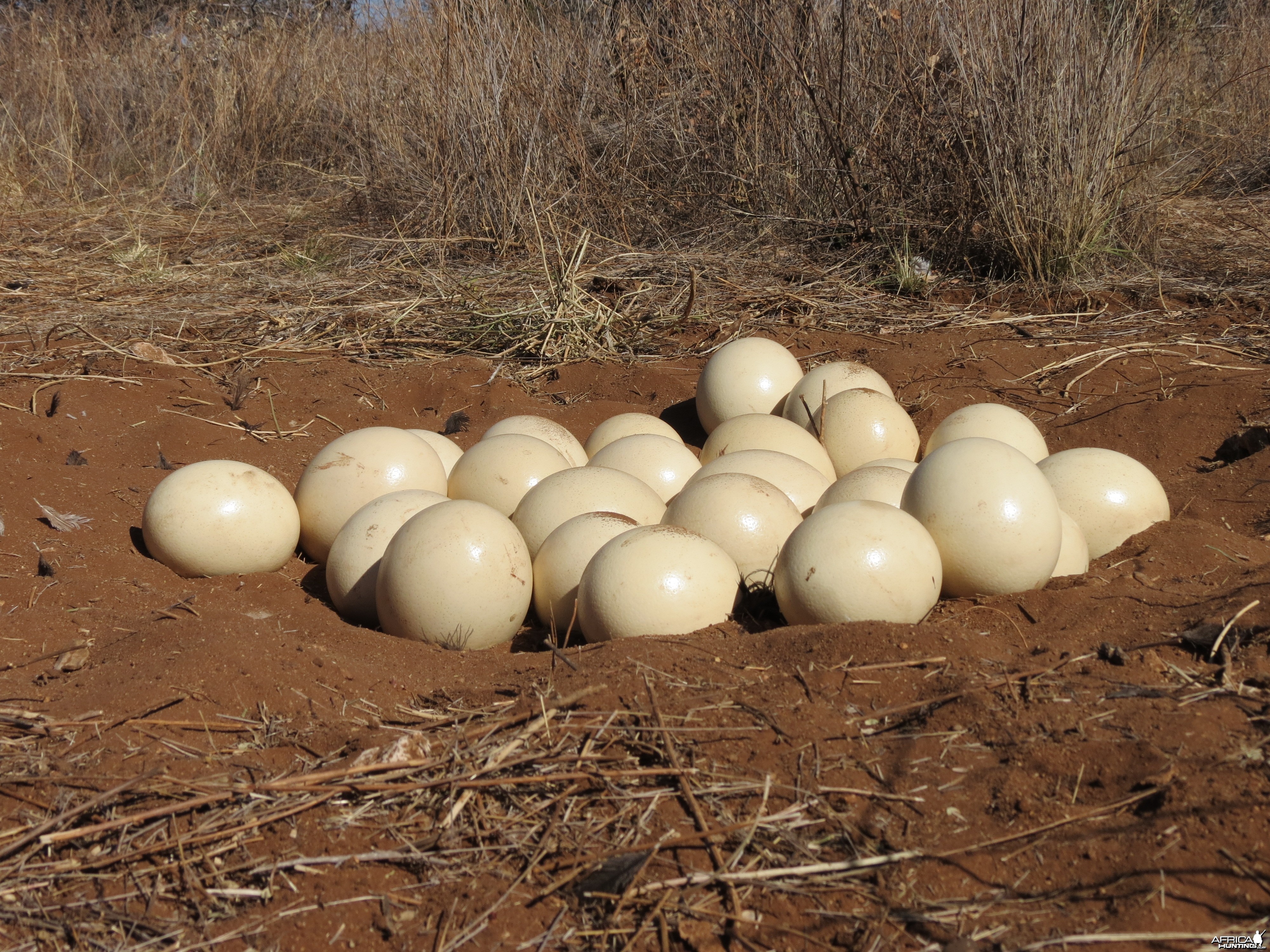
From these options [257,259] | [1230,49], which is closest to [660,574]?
[257,259]

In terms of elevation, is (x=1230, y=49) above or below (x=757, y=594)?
above

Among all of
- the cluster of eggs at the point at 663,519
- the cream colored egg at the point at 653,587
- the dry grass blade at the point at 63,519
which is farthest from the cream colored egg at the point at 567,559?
the dry grass blade at the point at 63,519

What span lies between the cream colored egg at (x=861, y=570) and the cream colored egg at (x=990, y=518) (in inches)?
5.9

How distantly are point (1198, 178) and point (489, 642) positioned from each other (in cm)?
543

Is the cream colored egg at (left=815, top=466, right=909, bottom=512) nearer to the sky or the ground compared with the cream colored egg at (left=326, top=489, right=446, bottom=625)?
nearer to the sky

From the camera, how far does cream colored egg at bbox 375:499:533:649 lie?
317 centimetres

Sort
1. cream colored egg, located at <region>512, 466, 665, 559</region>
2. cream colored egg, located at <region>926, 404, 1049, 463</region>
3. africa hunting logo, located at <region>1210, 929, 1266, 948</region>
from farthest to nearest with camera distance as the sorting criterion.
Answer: cream colored egg, located at <region>926, 404, 1049, 463</region>
cream colored egg, located at <region>512, 466, 665, 559</region>
africa hunting logo, located at <region>1210, 929, 1266, 948</region>

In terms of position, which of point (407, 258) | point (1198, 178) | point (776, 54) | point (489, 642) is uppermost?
point (776, 54)

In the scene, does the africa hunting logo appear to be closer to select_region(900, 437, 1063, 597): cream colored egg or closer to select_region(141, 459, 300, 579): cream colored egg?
select_region(900, 437, 1063, 597): cream colored egg

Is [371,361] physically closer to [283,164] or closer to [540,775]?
[540,775]

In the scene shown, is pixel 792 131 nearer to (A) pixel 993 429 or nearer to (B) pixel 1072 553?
(A) pixel 993 429

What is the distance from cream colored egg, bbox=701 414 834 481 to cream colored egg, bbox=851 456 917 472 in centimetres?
20

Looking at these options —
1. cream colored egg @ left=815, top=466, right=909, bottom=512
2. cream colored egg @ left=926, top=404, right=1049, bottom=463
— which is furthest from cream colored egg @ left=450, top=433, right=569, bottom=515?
cream colored egg @ left=926, top=404, right=1049, bottom=463

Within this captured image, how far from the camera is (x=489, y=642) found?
3.32m
